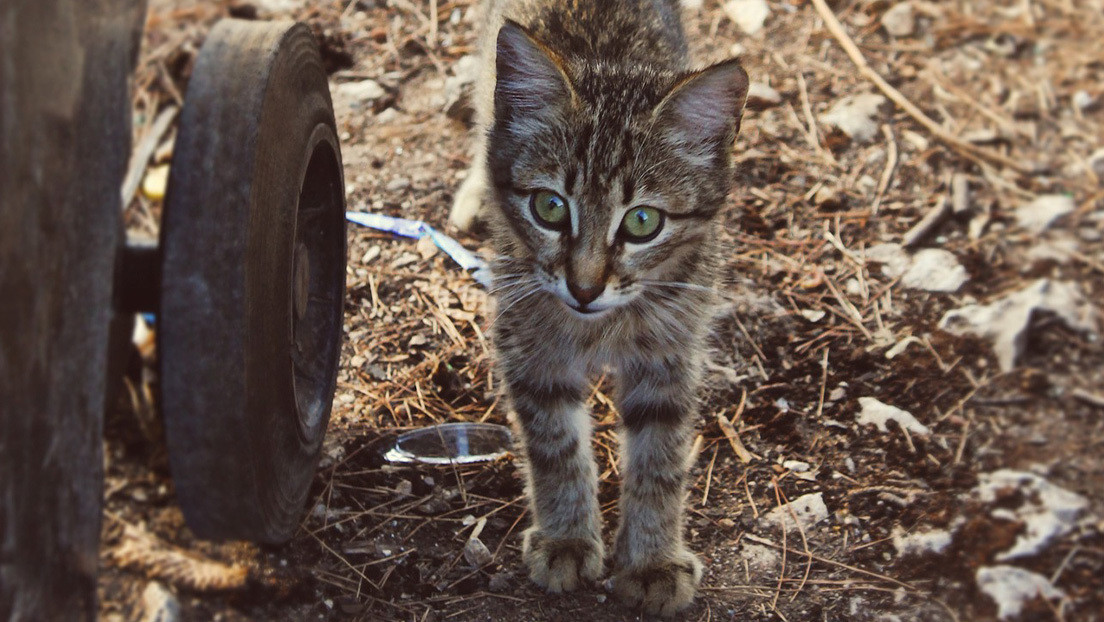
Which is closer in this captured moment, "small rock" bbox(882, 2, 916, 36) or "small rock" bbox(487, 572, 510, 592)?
"small rock" bbox(487, 572, 510, 592)

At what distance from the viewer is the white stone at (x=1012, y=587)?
227cm

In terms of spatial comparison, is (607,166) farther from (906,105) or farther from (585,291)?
(906,105)

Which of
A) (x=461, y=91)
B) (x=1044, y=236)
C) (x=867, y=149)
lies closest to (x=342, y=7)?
(x=461, y=91)

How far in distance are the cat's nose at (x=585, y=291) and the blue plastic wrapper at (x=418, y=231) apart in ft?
4.02

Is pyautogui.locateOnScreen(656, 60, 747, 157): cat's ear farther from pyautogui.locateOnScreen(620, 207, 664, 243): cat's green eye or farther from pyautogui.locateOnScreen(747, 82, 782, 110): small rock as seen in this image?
pyautogui.locateOnScreen(747, 82, 782, 110): small rock

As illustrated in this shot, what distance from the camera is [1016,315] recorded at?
308 cm

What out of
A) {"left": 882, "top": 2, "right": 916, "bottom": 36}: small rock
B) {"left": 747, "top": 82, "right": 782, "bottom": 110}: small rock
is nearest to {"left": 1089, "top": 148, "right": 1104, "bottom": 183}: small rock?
{"left": 882, "top": 2, "right": 916, "bottom": 36}: small rock

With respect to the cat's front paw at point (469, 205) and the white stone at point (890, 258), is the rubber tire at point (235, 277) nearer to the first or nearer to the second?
the cat's front paw at point (469, 205)

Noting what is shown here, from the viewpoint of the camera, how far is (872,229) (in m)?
3.58

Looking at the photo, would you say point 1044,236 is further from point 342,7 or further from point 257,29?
point 342,7

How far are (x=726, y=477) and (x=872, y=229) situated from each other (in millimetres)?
1266

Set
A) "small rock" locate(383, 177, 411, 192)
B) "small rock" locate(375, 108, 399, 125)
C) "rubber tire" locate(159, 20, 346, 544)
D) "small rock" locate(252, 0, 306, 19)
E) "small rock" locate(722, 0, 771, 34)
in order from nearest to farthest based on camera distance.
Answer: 1. "rubber tire" locate(159, 20, 346, 544)
2. "small rock" locate(383, 177, 411, 192)
3. "small rock" locate(375, 108, 399, 125)
4. "small rock" locate(252, 0, 306, 19)
5. "small rock" locate(722, 0, 771, 34)

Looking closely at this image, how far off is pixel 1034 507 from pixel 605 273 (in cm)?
127

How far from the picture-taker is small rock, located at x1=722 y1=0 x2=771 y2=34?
4562 mm
